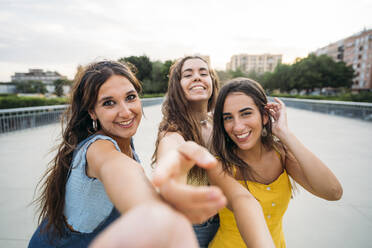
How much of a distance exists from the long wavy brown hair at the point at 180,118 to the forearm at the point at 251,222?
686 mm

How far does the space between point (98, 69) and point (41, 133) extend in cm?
799

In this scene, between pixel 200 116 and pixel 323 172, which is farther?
pixel 200 116

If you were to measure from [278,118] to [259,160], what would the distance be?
1.47 ft

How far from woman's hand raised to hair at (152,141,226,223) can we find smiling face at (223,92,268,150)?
1204mm

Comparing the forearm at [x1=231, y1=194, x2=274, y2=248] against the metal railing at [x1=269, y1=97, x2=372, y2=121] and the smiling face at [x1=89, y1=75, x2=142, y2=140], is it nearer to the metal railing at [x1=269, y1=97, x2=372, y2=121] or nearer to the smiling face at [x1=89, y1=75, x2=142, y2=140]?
the smiling face at [x1=89, y1=75, x2=142, y2=140]

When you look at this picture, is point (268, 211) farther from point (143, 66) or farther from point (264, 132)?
point (143, 66)

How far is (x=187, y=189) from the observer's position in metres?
0.55

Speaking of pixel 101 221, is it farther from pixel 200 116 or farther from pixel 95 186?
pixel 200 116

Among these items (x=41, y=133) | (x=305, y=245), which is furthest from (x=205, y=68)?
(x=41, y=133)

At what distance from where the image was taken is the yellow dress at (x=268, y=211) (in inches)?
67.9

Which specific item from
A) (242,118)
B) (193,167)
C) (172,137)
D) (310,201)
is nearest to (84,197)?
(172,137)

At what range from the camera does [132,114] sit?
1.73m

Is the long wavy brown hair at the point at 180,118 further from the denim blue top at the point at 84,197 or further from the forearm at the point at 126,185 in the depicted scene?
the forearm at the point at 126,185

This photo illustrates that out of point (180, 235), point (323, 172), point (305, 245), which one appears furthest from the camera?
point (305, 245)
